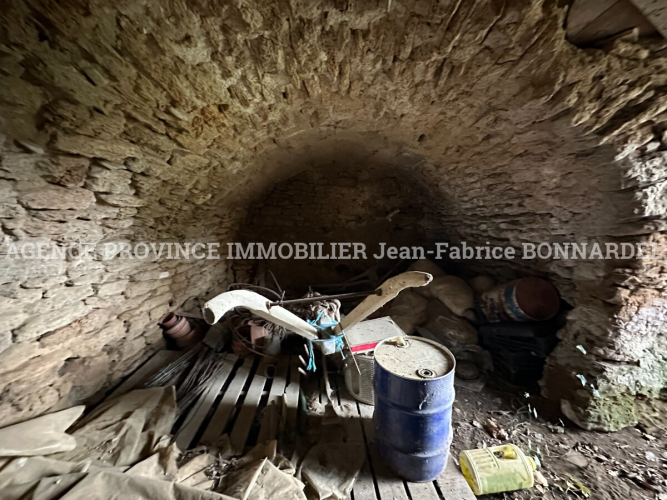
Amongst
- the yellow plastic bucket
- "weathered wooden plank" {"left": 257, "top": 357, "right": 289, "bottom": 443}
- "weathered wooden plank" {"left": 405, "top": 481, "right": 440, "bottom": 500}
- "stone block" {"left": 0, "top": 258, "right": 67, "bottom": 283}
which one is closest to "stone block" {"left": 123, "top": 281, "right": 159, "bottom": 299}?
"stone block" {"left": 0, "top": 258, "right": 67, "bottom": 283}

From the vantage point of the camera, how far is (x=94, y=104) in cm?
125

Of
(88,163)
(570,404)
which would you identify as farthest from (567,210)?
(88,163)

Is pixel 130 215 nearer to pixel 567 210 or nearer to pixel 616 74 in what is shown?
pixel 616 74

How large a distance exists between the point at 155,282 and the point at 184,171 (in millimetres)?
1228

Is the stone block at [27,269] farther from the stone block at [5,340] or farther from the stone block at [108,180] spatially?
the stone block at [108,180]

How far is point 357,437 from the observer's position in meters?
1.90

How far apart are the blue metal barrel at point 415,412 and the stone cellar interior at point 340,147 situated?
143 millimetres

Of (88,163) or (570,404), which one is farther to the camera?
(570,404)

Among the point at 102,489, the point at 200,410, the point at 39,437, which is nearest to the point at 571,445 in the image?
the point at 200,410

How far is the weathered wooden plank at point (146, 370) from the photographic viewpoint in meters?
2.18

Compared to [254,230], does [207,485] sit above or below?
below

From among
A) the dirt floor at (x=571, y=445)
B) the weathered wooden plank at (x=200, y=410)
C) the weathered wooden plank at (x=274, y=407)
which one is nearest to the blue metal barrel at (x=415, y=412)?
the dirt floor at (x=571, y=445)

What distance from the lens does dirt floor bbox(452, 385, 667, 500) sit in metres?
1.69

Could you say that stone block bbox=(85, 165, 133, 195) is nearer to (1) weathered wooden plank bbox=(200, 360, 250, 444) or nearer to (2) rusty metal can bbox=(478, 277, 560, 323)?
(1) weathered wooden plank bbox=(200, 360, 250, 444)
